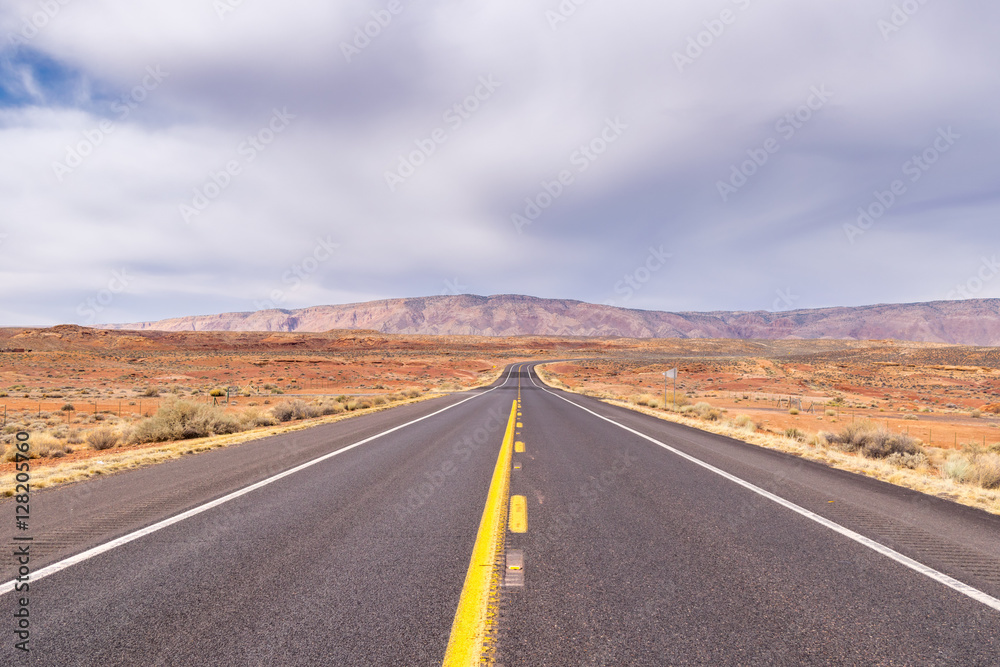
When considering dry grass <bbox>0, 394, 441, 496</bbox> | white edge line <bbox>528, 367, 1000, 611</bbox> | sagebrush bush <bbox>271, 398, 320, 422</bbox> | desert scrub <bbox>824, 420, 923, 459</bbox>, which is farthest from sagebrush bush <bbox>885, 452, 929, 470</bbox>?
sagebrush bush <bbox>271, 398, 320, 422</bbox>

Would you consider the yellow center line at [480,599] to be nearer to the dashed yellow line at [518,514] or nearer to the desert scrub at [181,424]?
the dashed yellow line at [518,514]

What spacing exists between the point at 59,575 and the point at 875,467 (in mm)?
11912

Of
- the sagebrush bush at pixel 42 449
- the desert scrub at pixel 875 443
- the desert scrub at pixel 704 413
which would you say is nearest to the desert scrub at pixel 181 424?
the sagebrush bush at pixel 42 449

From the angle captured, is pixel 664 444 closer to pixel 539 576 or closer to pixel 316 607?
pixel 539 576

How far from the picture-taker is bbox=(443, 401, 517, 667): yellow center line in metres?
2.58

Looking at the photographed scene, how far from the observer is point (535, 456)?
9.40m

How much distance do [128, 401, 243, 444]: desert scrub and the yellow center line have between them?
38.4 feet

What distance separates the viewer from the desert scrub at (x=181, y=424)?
42.1ft

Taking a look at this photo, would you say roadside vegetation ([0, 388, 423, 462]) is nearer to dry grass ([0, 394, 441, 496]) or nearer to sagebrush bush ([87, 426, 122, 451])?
sagebrush bush ([87, 426, 122, 451])

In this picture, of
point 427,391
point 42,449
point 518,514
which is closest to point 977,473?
point 518,514

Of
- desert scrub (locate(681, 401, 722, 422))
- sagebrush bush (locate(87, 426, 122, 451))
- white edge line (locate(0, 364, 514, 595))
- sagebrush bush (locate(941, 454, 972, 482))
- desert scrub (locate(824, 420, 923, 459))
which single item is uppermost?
white edge line (locate(0, 364, 514, 595))

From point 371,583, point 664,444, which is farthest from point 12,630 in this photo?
point 664,444

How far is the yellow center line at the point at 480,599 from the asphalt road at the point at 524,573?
8cm

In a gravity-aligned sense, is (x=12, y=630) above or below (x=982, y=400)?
above
